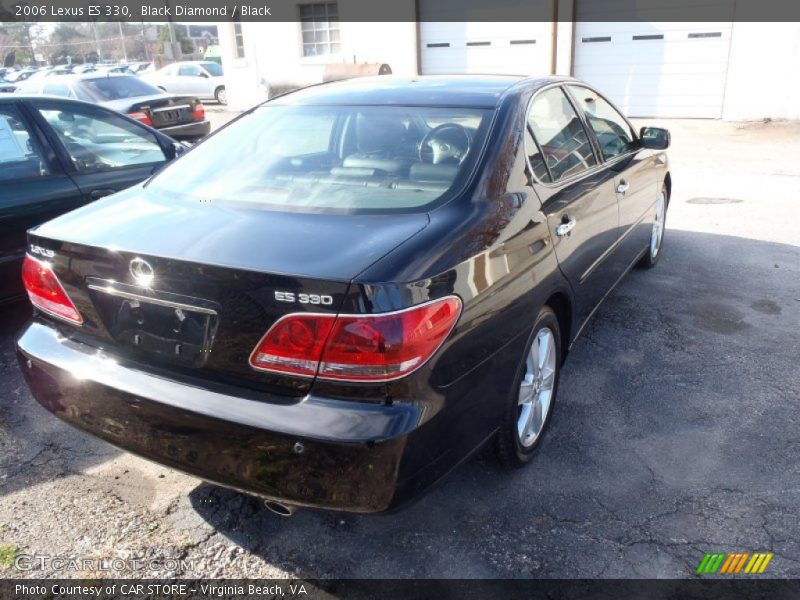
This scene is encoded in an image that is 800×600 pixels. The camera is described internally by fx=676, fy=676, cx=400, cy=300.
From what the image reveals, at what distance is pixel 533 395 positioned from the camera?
9.91 feet

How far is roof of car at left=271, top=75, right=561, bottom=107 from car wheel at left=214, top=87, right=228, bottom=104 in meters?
18.4

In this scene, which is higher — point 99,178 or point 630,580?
point 99,178

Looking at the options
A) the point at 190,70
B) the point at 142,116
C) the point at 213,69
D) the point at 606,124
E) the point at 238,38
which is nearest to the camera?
the point at 606,124

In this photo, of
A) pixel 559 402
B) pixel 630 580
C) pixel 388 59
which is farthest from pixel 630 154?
pixel 388 59

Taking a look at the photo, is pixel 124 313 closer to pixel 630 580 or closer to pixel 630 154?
pixel 630 580

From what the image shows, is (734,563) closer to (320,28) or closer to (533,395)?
(533,395)

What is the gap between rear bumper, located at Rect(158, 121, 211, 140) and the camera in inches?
424

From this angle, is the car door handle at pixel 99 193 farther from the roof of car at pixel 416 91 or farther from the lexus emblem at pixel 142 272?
the lexus emblem at pixel 142 272

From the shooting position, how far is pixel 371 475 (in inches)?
80.6

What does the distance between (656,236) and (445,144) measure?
3325mm

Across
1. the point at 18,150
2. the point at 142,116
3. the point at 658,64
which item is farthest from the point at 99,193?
the point at 658,64

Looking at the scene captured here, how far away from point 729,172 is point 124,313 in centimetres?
943

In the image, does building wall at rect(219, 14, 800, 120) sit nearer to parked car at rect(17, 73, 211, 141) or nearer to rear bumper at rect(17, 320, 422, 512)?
parked car at rect(17, 73, 211, 141)

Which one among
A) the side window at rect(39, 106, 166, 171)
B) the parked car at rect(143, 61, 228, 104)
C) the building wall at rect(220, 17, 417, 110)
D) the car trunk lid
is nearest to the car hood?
the side window at rect(39, 106, 166, 171)
